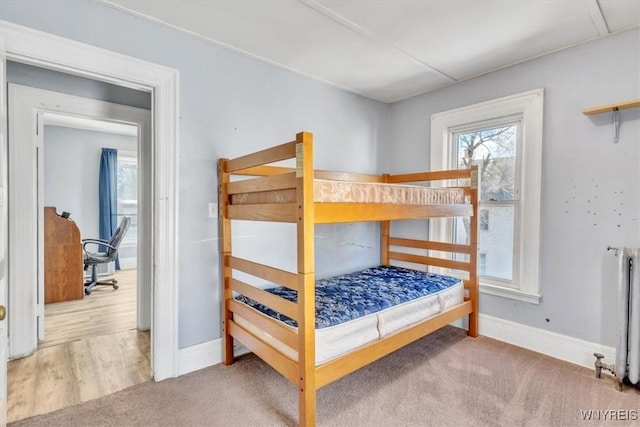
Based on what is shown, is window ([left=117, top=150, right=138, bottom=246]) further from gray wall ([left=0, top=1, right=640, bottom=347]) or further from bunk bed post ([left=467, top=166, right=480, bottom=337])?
bunk bed post ([left=467, top=166, right=480, bottom=337])

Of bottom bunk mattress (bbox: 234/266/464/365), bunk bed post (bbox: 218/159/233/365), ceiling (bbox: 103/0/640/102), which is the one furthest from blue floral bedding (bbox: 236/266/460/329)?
ceiling (bbox: 103/0/640/102)

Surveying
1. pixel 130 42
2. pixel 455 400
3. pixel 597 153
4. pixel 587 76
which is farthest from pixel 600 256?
pixel 130 42

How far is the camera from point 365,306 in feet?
6.28

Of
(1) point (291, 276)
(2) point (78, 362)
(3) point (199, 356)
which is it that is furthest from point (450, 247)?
(2) point (78, 362)

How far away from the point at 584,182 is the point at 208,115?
261 centimetres

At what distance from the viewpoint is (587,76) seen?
2143 mm

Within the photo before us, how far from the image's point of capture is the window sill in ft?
7.84

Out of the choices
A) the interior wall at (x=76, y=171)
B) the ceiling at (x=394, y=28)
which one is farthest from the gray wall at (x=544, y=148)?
the interior wall at (x=76, y=171)

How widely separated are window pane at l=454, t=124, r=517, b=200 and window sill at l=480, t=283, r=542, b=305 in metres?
0.74

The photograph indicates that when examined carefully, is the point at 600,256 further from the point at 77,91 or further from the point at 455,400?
the point at 77,91

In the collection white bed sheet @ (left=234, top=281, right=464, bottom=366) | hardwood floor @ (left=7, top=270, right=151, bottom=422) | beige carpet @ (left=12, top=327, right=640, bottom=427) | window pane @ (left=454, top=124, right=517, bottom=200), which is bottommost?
hardwood floor @ (left=7, top=270, right=151, bottom=422)

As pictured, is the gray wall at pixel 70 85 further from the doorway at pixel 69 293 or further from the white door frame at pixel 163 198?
the white door frame at pixel 163 198

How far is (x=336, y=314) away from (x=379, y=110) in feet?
7.69

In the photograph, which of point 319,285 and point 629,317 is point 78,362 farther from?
point 629,317
